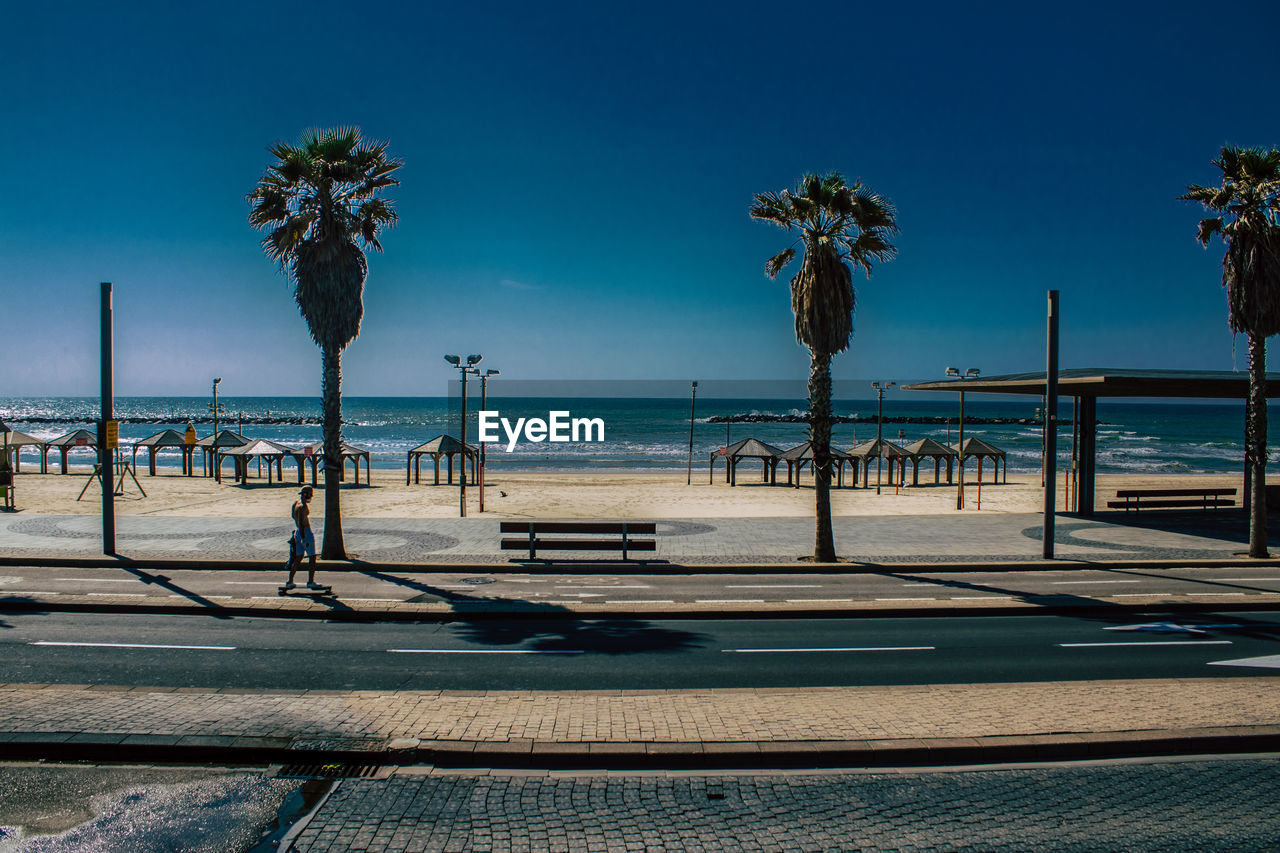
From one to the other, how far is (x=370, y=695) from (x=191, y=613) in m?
6.03

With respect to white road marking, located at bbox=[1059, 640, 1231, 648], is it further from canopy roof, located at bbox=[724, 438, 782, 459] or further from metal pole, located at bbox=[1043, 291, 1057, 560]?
canopy roof, located at bbox=[724, 438, 782, 459]

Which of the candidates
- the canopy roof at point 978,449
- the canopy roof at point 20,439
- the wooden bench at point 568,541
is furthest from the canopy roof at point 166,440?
the canopy roof at point 978,449

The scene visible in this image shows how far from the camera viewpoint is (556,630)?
11.8 m

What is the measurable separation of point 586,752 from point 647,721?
0.96m

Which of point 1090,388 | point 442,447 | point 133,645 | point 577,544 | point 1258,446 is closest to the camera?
point 133,645

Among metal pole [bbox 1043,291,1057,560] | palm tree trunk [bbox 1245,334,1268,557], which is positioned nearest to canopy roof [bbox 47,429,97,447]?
metal pole [bbox 1043,291,1057,560]

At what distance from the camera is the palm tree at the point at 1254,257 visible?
1791 centimetres

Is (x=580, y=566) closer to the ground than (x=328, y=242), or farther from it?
closer to the ground

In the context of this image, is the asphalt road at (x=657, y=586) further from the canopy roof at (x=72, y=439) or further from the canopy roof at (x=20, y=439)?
the canopy roof at (x=72, y=439)

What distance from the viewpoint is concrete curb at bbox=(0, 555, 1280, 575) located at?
16844mm

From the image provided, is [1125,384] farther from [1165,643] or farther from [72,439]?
[72,439]

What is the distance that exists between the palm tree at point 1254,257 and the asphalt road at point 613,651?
7437 mm

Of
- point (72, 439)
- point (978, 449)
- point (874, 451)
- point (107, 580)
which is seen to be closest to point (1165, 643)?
point (107, 580)

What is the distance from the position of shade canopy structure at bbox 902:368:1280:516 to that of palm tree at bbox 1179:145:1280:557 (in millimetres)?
4535
